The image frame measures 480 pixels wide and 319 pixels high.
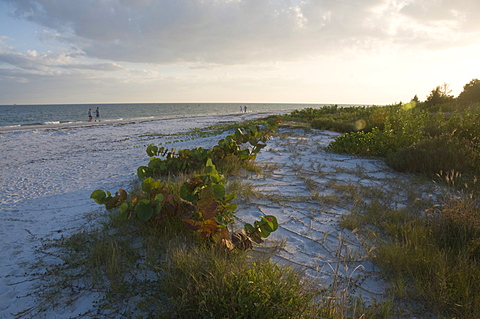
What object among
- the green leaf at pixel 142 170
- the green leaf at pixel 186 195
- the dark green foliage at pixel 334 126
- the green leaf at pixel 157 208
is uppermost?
the dark green foliage at pixel 334 126

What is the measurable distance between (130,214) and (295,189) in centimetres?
268

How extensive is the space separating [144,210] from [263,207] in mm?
1716

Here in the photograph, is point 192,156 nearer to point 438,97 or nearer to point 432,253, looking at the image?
point 432,253

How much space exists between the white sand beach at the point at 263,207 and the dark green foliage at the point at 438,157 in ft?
1.09

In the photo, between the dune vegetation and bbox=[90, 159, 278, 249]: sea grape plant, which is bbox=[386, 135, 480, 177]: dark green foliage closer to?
the dune vegetation

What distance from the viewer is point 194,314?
1.93 meters

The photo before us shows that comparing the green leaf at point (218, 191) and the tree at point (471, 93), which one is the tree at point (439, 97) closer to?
the tree at point (471, 93)

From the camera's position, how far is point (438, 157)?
5383mm

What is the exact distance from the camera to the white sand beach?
246 cm

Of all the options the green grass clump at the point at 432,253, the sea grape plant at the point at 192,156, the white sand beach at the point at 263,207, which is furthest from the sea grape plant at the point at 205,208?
the sea grape plant at the point at 192,156

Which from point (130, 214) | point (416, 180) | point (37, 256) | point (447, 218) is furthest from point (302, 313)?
point (416, 180)

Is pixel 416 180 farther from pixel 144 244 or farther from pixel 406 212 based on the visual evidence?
pixel 144 244

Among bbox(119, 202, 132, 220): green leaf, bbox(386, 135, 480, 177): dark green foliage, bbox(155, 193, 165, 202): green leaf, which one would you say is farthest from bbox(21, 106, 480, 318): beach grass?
bbox(386, 135, 480, 177): dark green foliage

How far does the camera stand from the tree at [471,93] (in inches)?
650
